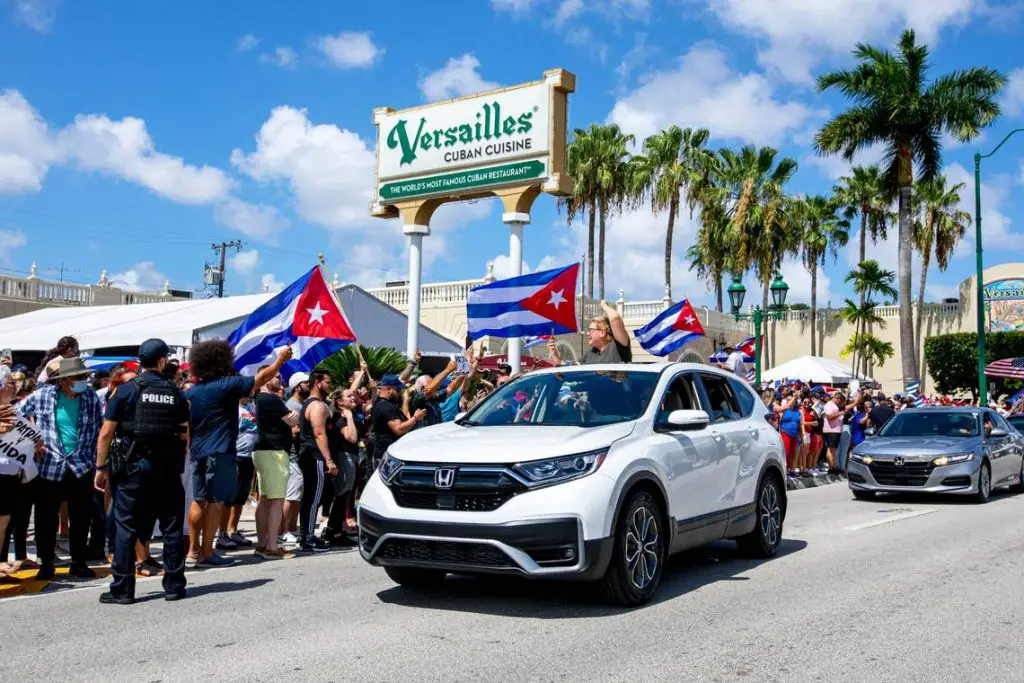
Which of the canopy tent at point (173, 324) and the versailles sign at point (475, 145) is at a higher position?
the versailles sign at point (475, 145)

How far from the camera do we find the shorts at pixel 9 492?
7711 mm

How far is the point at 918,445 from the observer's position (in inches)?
592

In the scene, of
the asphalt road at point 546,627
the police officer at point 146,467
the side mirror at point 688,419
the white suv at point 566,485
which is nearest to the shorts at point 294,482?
the asphalt road at point 546,627

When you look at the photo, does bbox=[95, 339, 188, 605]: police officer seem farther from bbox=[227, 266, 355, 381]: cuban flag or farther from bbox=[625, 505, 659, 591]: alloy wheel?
bbox=[227, 266, 355, 381]: cuban flag

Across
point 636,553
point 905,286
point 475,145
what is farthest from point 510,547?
point 905,286

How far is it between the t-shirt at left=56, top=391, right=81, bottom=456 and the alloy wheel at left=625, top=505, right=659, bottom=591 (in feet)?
15.7

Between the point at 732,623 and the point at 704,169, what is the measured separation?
44217 mm

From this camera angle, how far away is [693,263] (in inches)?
2258

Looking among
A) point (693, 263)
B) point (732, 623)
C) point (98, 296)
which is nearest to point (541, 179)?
point (732, 623)

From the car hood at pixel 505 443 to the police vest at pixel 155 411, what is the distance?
164 cm

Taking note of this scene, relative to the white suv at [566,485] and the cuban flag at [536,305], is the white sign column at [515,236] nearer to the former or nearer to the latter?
the cuban flag at [536,305]

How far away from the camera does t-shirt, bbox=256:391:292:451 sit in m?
9.42

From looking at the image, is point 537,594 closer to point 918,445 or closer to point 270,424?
point 270,424

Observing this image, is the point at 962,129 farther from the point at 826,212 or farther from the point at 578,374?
the point at 578,374
